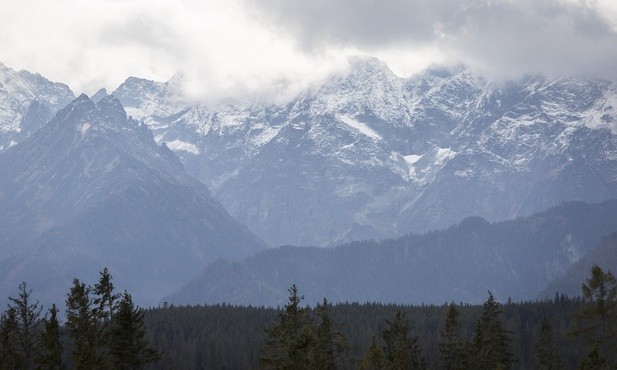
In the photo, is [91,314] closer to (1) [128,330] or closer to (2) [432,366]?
(1) [128,330]

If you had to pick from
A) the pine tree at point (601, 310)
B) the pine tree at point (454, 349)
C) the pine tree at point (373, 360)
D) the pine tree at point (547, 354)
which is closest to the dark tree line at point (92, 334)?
the pine tree at point (373, 360)

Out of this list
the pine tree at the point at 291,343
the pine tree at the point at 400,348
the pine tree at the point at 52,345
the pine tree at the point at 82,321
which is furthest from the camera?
the pine tree at the point at 82,321

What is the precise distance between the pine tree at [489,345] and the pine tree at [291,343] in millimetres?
17267

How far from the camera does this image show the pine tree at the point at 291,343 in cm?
6688

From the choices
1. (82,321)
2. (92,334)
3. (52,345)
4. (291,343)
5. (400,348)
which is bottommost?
(291,343)

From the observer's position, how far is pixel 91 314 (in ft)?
294

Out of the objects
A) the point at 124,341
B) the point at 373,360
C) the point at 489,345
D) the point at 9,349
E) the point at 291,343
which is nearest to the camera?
the point at 291,343

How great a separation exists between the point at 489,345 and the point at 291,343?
118 feet

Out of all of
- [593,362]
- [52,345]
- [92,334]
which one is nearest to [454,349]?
[593,362]

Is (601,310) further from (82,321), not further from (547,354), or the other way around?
(82,321)

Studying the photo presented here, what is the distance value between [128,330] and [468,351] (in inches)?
1151

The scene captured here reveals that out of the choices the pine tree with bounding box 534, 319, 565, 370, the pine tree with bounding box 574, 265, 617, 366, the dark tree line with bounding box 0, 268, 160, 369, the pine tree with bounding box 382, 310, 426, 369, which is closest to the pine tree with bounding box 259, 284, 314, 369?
the pine tree with bounding box 382, 310, 426, 369

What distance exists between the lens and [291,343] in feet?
221

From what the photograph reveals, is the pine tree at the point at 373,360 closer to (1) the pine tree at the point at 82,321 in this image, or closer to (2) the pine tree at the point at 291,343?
(2) the pine tree at the point at 291,343
